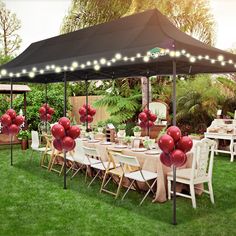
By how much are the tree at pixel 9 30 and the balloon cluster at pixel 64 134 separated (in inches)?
820

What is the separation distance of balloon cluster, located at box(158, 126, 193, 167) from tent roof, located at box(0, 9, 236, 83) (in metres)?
1.07

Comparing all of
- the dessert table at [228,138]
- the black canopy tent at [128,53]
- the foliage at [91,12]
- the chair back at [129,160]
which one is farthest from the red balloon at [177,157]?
the foliage at [91,12]

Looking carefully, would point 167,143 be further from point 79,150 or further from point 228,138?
point 228,138

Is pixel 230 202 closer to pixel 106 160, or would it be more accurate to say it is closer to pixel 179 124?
pixel 106 160

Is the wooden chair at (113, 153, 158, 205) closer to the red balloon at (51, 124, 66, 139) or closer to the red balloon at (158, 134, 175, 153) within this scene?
the red balloon at (158, 134, 175, 153)

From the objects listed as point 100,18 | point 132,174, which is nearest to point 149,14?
point 132,174

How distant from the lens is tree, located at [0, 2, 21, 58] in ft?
82.9

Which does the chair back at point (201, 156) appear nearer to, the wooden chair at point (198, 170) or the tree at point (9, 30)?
the wooden chair at point (198, 170)

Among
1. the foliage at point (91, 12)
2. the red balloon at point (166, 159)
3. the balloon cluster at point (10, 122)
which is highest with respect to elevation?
the foliage at point (91, 12)

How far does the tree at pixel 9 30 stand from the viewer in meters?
25.3

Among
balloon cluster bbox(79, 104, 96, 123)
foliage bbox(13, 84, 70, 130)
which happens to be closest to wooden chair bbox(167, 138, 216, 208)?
balloon cluster bbox(79, 104, 96, 123)

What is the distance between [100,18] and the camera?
1688 centimetres

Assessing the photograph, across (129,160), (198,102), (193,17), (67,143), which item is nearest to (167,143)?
(129,160)

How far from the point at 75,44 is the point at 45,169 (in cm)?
285
